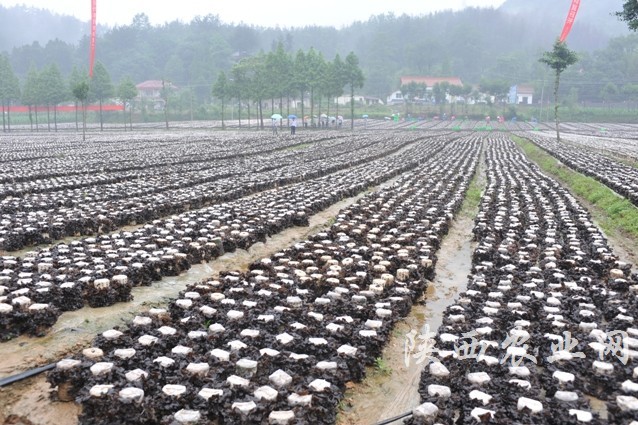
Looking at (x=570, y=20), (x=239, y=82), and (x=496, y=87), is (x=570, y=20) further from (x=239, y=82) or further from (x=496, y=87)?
(x=496, y=87)

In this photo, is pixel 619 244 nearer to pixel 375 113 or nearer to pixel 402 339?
pixel 402 339

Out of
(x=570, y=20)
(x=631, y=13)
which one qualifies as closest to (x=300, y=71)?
(x=570, y=20)

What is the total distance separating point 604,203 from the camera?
16016 mm

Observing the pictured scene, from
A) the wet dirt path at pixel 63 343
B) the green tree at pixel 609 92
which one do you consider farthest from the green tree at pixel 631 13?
the green tree at pixel 609 92

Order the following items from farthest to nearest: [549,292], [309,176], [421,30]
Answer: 1. [421,30]
2. [309,176]
3. [549,292]

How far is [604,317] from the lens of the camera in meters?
6.86

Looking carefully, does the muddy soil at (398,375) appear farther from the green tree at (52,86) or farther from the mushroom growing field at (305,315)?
the green tree at (52,86)

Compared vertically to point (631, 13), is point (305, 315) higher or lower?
lower

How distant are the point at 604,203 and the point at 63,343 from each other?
50.1ft

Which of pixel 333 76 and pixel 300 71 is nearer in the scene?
pixel 333 76

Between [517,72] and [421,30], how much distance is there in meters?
52.3

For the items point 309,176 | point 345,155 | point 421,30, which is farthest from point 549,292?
point 421,30

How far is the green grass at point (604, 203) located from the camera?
524 inches

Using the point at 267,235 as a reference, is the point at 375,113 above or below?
above
